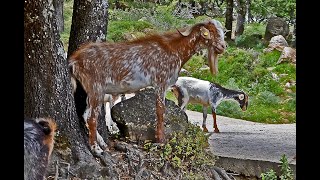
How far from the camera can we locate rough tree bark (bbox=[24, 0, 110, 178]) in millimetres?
2770

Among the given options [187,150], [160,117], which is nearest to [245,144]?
[187,150]

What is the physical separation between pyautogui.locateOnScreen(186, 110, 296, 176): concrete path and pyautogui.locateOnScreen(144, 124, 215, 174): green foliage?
39 millimetres

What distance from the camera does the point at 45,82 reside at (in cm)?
281

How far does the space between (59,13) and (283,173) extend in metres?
1.27

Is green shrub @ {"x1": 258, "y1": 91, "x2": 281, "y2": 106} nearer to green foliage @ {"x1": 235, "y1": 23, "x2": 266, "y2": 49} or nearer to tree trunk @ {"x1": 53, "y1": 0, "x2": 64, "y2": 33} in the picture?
green foliage @ {"x1": 235, "y1": 23, "x2": 266, "y2": 49}

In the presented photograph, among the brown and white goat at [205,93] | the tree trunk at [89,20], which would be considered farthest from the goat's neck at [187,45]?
the tree trunk at [89,20]

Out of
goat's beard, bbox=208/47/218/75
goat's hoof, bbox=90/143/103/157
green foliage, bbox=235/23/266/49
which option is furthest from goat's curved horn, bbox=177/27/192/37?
goat's hoof, bbox=90/143/103/157

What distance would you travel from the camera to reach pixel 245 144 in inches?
117

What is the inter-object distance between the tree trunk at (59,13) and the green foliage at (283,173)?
1178 millimetres

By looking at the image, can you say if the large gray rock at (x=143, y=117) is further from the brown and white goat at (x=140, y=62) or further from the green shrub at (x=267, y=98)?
the green shrub at (x=267, y=98)
